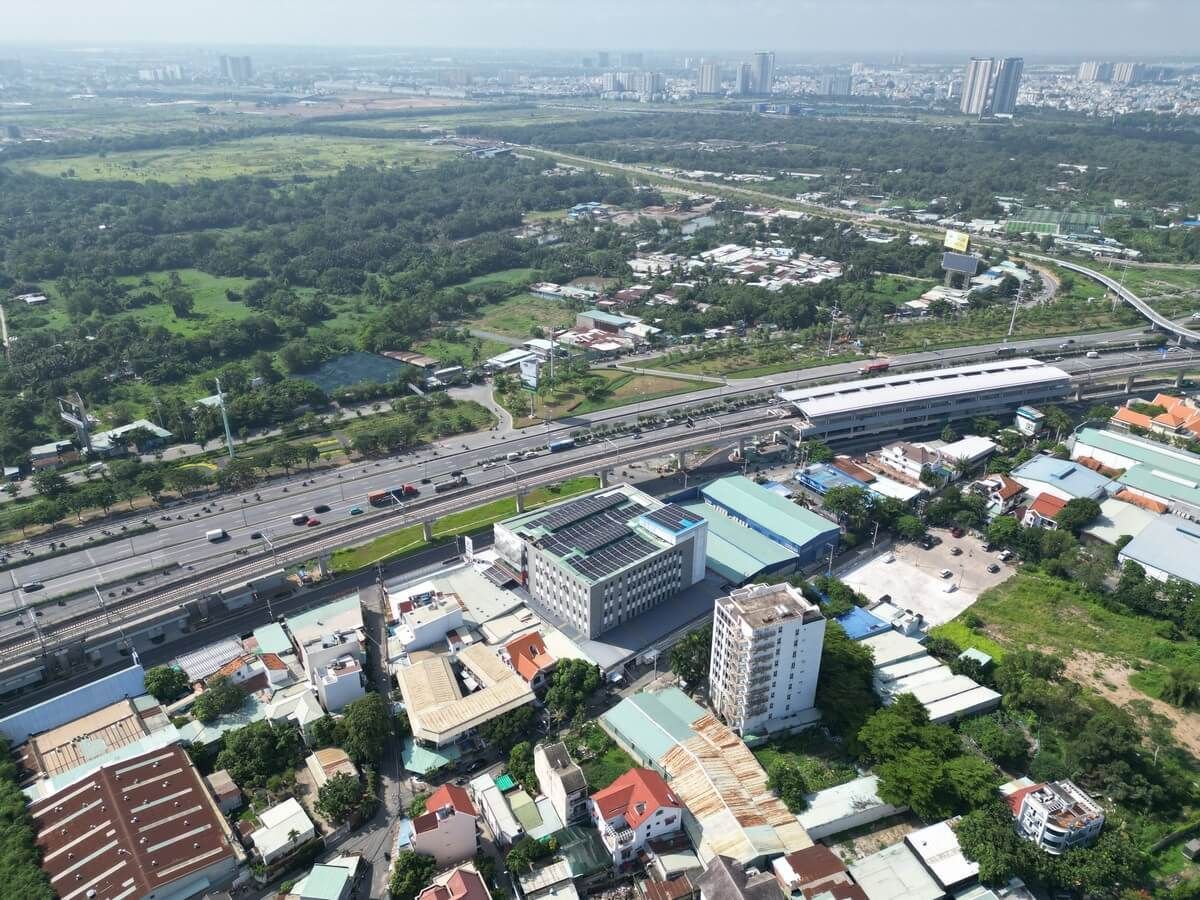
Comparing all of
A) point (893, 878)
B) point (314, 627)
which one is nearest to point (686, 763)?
point (893, 878)

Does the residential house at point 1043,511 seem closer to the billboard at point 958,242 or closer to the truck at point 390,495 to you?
the truck at point 390,495

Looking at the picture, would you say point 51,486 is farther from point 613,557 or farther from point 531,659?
point 613,557

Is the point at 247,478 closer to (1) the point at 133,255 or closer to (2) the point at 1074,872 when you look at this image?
(2) the point at 1074,872

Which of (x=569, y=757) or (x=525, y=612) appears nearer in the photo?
(x=569, y=757)

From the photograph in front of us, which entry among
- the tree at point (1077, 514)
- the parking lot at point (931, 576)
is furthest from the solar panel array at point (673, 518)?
the tree at point (1077, 514)

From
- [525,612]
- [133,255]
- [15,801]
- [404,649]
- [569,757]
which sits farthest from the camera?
[133,255]

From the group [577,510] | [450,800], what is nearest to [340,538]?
[577,510]
